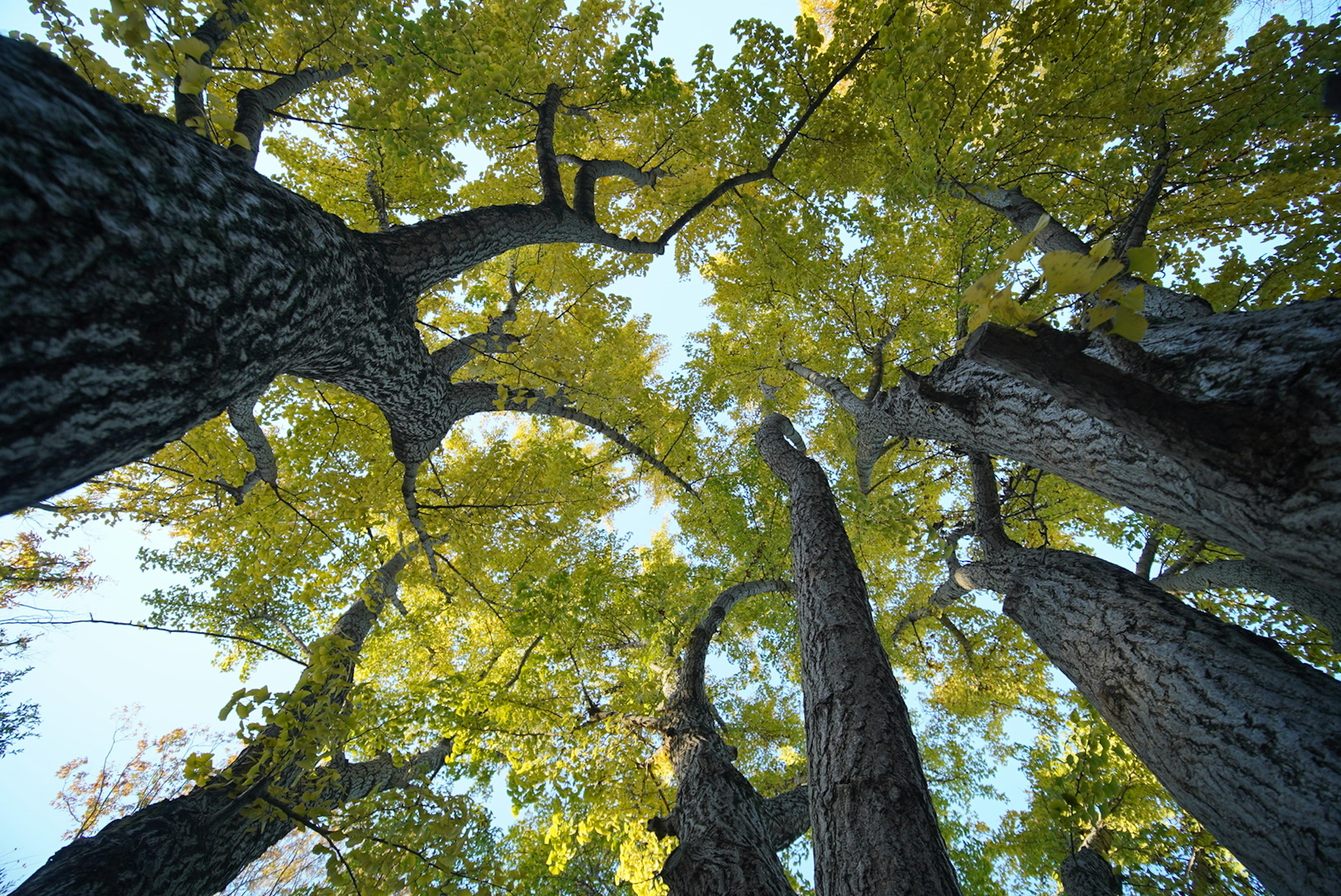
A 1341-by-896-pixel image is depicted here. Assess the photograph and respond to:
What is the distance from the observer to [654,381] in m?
9.54

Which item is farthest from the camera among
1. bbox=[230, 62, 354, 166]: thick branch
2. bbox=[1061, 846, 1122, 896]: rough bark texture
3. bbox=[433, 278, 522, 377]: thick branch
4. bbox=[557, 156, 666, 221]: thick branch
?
bbox=[433, 278, 522, 377]: thick branch

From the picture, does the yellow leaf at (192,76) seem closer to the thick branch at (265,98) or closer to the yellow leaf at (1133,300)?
the thick branch at (265,98)

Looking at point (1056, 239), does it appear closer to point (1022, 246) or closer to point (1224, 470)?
point (1224, 470)

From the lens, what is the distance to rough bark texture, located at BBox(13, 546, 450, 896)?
2.91 meters

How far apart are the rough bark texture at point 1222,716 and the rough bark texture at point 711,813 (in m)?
2.13

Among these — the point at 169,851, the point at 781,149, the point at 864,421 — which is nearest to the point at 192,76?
the point at 781,149

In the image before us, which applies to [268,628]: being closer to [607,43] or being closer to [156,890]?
[156,890]

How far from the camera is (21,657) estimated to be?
7.51m

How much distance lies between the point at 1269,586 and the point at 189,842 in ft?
28.8

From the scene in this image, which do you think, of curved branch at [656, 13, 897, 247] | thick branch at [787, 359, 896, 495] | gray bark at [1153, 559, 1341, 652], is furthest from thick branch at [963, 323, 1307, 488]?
curved branch at [656, 13, 897, 247]

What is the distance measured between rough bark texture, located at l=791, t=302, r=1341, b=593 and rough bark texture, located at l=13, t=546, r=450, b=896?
427 centimetres

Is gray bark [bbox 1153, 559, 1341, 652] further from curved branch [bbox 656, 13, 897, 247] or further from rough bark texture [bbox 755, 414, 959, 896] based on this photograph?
curved branch [bbox 656, 13, 897, 247]

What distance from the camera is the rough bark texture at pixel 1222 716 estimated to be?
1387mm

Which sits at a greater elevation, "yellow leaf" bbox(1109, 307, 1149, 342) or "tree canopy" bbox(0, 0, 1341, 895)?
"tree canopy" bbox(0, 0, 1341, 895)
